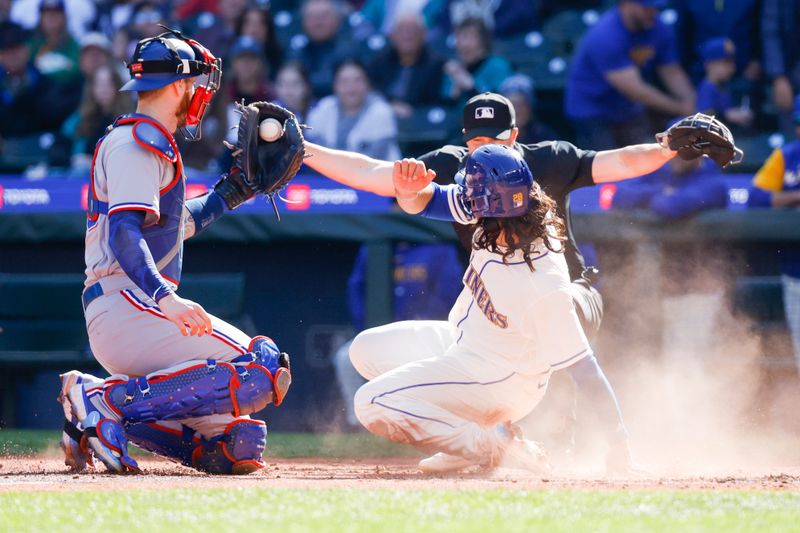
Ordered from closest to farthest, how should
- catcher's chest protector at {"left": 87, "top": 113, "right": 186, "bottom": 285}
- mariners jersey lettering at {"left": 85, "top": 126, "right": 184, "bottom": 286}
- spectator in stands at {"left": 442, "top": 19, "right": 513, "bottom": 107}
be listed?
mariners jersey lettering at {"left": 85, "top": 126, "right": 184, "bottom": 286} < catcher's chest protector at {"left": 87, "top": 113, "right": 186, "bottom": 285} < spectator in stands at {"left": 442, "top": 19, "right": 513, "bottom": 107}

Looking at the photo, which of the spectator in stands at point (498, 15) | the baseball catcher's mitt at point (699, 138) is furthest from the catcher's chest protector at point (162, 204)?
the spectator in stands at point (498, 15)

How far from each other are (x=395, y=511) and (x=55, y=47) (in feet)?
24.2

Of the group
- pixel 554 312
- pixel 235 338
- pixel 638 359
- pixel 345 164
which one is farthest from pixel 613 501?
pixel 638 359

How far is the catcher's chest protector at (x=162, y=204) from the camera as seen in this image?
4352 millimetres

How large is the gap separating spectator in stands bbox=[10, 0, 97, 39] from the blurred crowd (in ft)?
0.05

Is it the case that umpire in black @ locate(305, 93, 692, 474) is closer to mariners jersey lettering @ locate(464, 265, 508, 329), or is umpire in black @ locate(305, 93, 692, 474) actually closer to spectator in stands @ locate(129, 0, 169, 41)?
mariners jersey lettering @ locate(464, 265, 508, 329)

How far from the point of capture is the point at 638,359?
6727 millimetres

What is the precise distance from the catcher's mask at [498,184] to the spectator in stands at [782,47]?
459 cm

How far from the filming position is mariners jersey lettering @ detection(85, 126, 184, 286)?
13.9ft

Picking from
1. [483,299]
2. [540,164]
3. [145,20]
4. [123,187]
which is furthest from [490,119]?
[145,20]

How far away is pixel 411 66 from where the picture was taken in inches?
355

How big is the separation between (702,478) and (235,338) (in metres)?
1.81

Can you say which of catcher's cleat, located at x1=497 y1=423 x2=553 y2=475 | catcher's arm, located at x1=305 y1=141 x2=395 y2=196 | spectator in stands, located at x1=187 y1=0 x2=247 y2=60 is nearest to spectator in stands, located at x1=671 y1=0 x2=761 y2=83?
spectator in stands, located at x1=187 y1=0 x2=247 y2=60

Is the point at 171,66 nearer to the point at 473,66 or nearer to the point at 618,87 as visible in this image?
the point at 618,87
